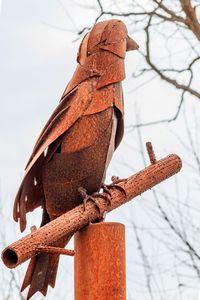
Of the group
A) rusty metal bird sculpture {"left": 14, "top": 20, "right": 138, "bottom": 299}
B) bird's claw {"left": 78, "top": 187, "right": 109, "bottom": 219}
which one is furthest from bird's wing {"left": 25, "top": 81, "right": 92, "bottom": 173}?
bird's claw {"left": 78, "top": 187, "right": 109, "bottom": 219}

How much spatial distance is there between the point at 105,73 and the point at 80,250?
359 millimetres

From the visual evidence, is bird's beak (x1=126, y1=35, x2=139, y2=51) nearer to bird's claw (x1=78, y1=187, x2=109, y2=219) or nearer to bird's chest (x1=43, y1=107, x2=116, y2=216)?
bird's chest (x1=43, y1=107, x2=116, y2=216)

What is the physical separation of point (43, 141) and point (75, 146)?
68mm

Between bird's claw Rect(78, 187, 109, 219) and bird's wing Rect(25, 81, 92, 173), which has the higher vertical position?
bird's wing Rect(25, 81, 92, 173)

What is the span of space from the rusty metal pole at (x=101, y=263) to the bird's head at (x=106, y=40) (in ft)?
1.17

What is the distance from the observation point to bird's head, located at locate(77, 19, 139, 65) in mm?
1453

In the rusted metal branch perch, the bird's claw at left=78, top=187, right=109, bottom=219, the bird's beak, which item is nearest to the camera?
the rusted metal branch perch

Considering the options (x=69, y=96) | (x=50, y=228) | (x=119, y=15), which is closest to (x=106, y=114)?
(x=69, y=96)

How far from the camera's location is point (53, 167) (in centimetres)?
139

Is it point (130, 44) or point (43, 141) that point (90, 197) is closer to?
point (43, 141)

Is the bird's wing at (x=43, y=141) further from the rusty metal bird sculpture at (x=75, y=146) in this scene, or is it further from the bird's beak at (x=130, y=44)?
the bird's beak at (x=130, y=44)

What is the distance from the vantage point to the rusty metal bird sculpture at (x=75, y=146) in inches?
54.5

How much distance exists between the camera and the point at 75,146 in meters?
1.39

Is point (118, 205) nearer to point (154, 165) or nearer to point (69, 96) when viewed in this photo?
point (154, 165)
